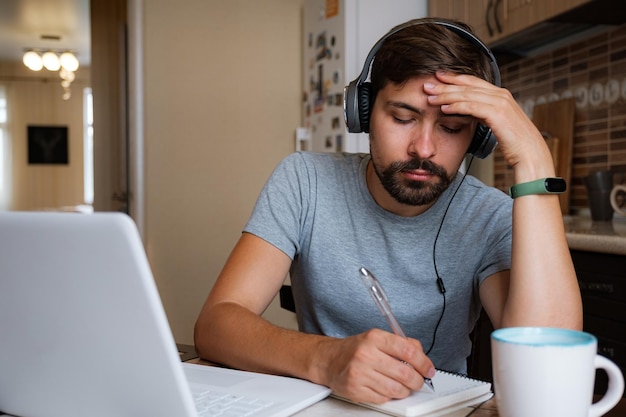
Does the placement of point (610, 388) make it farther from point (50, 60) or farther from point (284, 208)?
point (50, 60)

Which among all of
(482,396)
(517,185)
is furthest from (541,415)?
(517,185)

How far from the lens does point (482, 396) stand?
793 millimetres

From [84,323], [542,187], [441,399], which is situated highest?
[542,187]

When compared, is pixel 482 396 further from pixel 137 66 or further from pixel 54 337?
pixel 137 66

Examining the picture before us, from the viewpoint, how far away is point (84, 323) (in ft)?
1.95

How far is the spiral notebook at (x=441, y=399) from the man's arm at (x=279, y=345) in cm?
1

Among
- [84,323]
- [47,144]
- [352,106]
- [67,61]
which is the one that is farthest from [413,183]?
[47,144]

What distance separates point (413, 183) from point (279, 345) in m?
0.39

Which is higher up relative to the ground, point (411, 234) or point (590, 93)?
point (590, 93)

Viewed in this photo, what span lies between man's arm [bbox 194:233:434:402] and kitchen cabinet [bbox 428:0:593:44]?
5.12 ft

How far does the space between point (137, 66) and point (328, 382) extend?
3.04 metres

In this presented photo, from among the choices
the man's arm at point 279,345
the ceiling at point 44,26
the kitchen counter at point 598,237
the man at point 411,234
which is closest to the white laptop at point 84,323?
the man's arm at point 279,345

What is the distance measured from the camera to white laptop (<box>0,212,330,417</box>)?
0.55m

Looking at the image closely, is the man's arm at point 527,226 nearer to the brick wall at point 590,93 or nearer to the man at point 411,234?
the man at point 411,234
